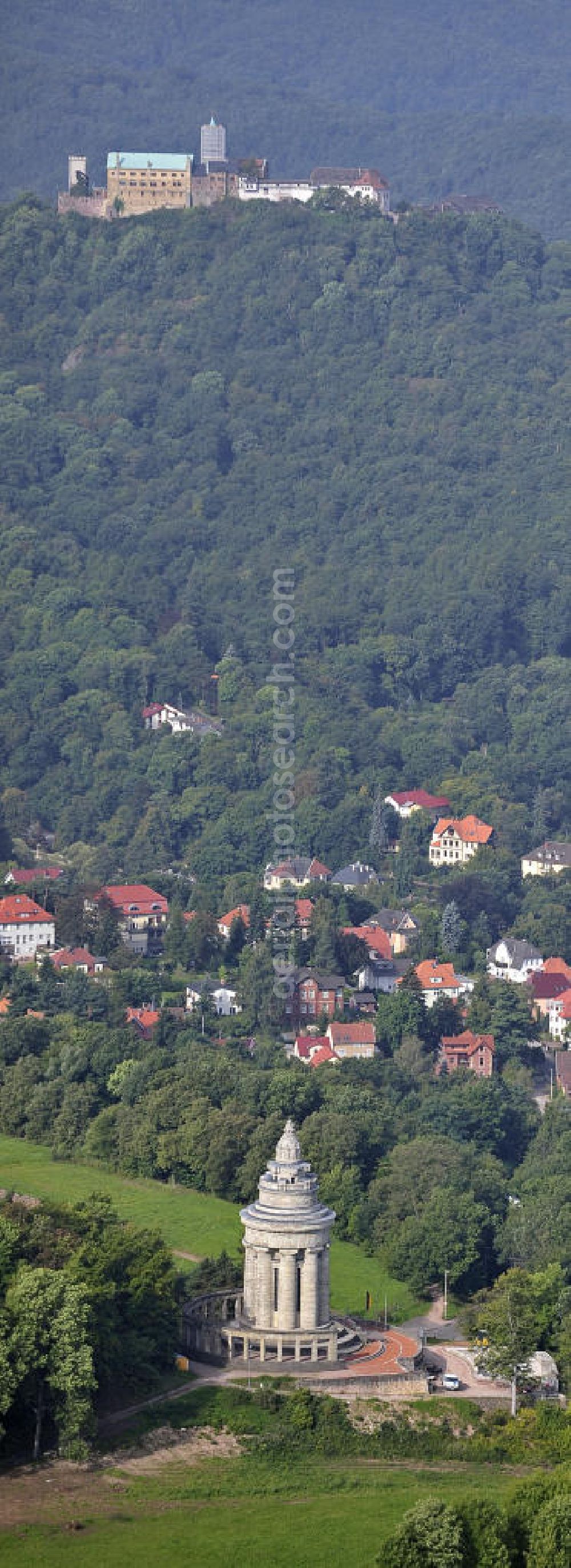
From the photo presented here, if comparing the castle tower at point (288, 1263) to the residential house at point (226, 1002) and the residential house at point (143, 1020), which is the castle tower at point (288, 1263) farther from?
the residential house at point (226, 1002)

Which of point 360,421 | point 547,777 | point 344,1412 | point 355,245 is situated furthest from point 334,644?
point 344,1412

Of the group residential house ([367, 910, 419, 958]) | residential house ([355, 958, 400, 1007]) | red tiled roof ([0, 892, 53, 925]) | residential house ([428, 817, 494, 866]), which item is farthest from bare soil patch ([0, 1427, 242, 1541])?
residential house ([428, 817, 494, 866])

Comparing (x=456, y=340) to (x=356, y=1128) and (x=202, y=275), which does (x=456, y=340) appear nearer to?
(x=202, y=275)

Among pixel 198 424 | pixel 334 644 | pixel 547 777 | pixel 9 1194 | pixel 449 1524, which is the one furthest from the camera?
pixel 198 424

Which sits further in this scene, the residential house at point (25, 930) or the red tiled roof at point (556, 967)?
the residential house at point (25, 930)

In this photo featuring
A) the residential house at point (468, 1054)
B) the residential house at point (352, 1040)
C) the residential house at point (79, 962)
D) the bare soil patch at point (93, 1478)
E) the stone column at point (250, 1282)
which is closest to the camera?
the bare soil patch at point (93, 1478)

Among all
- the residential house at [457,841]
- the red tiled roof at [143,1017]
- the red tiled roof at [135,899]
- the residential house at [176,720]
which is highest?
the residential house at [176,720]

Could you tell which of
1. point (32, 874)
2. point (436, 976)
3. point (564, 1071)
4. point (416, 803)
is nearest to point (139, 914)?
point (32, 874)

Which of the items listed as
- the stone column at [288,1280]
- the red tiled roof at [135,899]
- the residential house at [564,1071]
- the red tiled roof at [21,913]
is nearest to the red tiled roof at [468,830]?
the red tiled roof at [135,899]
